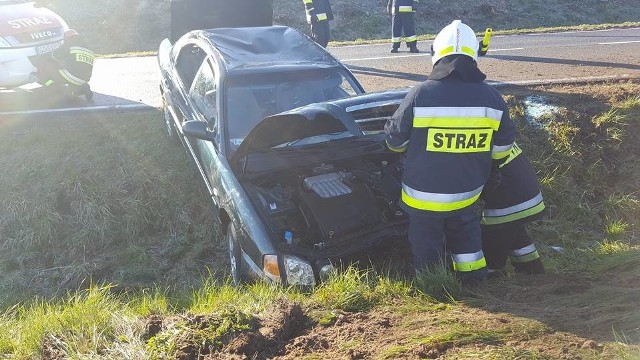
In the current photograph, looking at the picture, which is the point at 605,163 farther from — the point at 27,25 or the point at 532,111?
the point at 27,25

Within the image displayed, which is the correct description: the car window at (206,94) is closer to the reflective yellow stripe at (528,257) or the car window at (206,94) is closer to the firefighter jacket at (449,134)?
the firefighter jacket at (449,134)

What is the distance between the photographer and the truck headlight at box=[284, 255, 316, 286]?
3.66m

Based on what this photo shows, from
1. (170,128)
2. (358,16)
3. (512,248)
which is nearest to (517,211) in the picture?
(512,248)

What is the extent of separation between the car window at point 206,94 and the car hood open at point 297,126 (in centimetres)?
70

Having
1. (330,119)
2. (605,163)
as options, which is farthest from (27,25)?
(605,163)

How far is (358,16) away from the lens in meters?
19.0

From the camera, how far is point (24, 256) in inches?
209

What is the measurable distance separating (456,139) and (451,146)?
5 centimetres

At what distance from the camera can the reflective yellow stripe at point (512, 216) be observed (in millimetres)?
3891

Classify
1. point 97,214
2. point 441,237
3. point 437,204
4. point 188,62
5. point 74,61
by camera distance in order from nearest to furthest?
point 437,204 < point 441,237 < point 97,214 < point 188,62 < point 74,61

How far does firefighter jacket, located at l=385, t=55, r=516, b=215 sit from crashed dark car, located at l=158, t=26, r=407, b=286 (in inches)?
24.3

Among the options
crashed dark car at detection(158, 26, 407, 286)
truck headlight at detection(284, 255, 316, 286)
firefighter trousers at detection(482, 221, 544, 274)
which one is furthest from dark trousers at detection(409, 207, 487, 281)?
truck headlight at detection(284, 255, 316, 286)

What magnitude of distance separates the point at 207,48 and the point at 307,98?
1256mm

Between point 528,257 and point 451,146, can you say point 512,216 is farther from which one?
point 451,146
